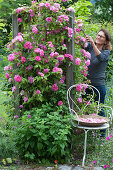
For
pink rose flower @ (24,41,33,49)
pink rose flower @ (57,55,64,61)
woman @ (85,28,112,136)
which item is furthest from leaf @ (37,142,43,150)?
woman @ (85,28,112,136)

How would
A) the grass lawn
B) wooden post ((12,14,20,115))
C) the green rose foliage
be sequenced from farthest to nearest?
wooden post ((12,14,20,115)) < the green rose foliage < the grass lawn

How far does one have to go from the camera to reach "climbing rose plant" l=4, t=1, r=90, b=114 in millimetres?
3426

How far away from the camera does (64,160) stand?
3369 millimetres

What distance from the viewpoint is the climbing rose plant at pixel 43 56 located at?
3.43m

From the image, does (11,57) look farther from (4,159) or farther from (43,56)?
(4,159)

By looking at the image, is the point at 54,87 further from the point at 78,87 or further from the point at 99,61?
the point at 99,61

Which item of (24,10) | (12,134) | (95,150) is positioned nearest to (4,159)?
(12,134)

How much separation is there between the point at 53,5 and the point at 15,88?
138 centimetres

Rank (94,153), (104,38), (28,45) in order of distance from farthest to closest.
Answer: (104,38)
(94,153)
(28,45)

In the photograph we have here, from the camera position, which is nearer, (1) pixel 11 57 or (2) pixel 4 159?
(2) pixel 4 159

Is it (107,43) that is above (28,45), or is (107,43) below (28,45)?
above

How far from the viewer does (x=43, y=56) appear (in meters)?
3.48

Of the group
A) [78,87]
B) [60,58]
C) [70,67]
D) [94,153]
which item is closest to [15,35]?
[60,58]

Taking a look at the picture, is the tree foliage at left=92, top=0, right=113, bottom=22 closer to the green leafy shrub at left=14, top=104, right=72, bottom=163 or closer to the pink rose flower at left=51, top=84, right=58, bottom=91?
the pink rose flower at left=51, top=84, right=58, bottom=91
